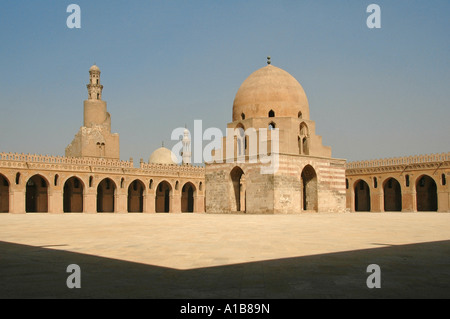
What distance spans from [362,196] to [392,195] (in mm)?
2922

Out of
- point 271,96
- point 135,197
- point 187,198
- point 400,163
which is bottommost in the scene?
point 187,198

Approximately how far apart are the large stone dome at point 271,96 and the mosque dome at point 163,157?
25.6 metres

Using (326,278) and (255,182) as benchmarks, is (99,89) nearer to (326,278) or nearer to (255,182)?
(255,182)

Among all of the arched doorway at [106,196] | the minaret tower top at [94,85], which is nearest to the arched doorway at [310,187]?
the arched doorway at [106,196]

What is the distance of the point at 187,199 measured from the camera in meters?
44.6

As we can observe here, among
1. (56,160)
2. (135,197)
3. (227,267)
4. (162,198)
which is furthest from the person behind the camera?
(162,198)

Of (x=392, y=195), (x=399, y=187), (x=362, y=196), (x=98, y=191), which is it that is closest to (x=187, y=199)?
(x=98, y=191)

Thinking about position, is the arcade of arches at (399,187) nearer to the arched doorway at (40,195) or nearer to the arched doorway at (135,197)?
the arched doorway at (135,197)

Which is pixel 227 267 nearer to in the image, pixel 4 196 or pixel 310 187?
pixel 310 187

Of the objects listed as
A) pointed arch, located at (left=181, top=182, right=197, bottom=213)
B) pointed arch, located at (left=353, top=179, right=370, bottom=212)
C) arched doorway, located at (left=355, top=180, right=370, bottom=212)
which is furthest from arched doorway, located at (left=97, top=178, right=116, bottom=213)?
arched doorway, located at (left=355, top=180, right=370, bottom=212)

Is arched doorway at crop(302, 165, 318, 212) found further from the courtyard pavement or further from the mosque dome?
the mosque dome

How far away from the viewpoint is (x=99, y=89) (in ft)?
141

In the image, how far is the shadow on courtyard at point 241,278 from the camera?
4.00 meters
